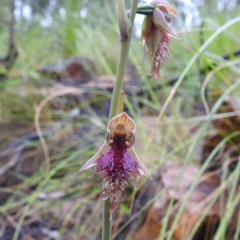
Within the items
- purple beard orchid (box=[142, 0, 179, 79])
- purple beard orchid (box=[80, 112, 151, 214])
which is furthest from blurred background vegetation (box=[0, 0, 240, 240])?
purple beard orchid (box=[142, 0, 179, 79])

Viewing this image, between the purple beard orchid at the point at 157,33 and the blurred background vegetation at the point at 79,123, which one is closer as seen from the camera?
the purple beard orchid at the point at 157,33

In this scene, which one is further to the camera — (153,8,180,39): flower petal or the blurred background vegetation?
the blurred background vegetation

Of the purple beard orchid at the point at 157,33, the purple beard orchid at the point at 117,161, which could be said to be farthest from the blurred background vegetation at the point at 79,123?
the purple beard orchid at the point at 157,33

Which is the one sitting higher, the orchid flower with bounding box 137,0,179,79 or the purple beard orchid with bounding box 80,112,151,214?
the orchid flower with bounding box 137,0,179,79

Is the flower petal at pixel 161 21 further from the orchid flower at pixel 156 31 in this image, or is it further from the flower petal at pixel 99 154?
the flower petal at pixel 99 154

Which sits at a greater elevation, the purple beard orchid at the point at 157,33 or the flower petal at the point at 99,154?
the purple beard orchid at the point at 157,33

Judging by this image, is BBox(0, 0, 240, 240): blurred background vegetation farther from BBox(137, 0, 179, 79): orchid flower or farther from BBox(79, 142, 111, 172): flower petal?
BBox(137, 0, 179, 79): orchid flower
